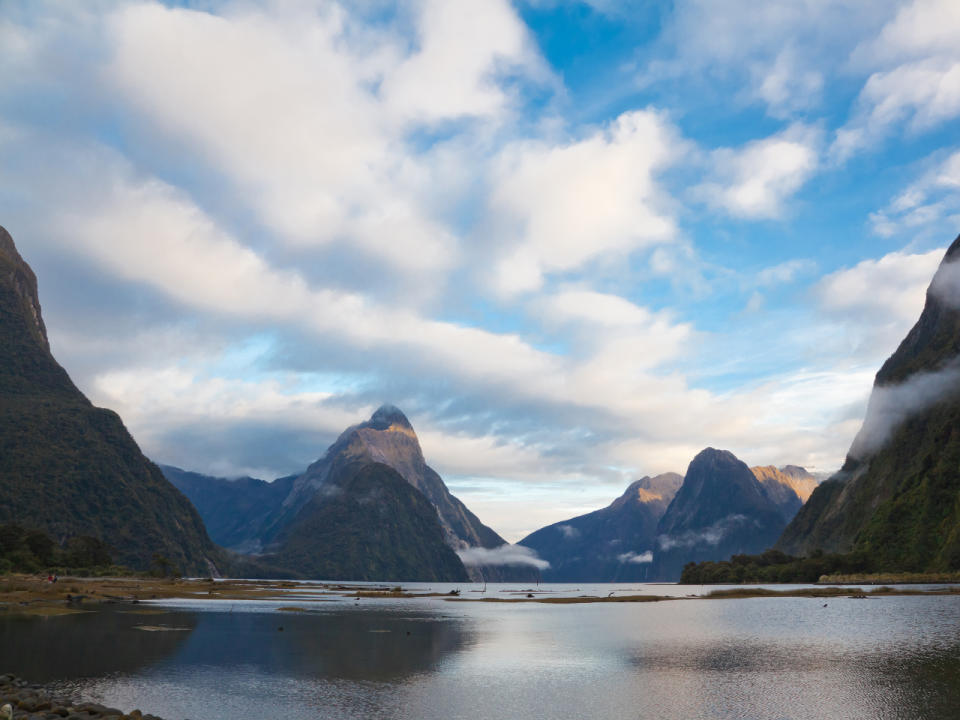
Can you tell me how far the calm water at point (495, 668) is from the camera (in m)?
37.8

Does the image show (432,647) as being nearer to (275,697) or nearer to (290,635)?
(290,635)

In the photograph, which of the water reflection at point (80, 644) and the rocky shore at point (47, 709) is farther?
the water reflection at point (80, 644)

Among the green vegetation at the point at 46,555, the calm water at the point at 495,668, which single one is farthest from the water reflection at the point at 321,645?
the green vegetation at the point at 46,555

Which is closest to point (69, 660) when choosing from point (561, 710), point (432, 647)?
point (432, 647)

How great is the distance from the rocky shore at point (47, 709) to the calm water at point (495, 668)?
2767mm

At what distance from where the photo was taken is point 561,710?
37469mm

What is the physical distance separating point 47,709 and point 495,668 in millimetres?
30689

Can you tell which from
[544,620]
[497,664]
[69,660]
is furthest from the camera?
[544,620]

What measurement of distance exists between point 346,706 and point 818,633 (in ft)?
198

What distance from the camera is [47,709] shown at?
33.3m

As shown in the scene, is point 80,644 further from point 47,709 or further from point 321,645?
point 47,709

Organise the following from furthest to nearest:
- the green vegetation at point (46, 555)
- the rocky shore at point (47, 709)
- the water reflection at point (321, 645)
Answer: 1. the green vegetation at point (46, 555)
2. the water reflection at point (321, 645)
3. the rocky shore at point (47, 709)

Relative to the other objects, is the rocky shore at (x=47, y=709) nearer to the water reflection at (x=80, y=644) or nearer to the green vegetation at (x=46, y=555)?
the water reflection at (x=80, y=644)

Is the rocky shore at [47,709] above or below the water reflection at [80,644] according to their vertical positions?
above
